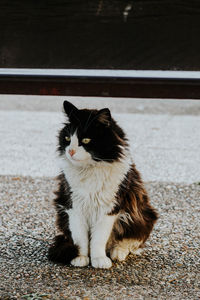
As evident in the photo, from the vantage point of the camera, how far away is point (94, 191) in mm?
2605

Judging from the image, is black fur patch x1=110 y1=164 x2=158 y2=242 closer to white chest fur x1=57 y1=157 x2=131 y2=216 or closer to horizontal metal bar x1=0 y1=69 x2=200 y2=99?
white chest fur x1=57 y1=157 x2=131 y2=216

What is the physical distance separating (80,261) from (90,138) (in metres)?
0.74

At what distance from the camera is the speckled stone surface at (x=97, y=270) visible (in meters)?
2.41

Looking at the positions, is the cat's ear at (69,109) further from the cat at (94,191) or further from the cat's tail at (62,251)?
the cat's tail at (62,251)

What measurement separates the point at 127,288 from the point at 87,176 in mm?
653

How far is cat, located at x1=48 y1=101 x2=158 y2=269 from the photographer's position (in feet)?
8.44

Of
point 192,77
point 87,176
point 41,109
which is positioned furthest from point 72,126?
point 41,109

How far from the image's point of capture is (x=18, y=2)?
2.64 m

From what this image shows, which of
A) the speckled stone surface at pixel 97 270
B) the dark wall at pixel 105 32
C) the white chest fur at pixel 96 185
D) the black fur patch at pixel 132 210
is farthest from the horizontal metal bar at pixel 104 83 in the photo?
the speckled stone surface at pixel 97 270

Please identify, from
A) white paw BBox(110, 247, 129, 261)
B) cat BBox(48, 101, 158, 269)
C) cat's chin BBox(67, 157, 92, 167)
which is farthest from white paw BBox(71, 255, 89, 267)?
cat's chin BBox(67, 157, 92, 167)

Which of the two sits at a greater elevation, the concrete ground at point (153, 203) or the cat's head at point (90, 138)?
the cat's head at point (90, 138)

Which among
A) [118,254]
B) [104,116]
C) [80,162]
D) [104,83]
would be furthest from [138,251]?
[104,83]

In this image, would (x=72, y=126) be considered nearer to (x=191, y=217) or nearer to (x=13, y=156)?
(x=191, y=217)

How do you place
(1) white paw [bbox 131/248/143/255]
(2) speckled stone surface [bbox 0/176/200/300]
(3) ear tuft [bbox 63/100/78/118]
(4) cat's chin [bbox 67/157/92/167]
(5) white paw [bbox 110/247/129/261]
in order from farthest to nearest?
(1) white paw [bbox 131/248/143/255]
(5) white paw [bbox 110/247/129/261]
(3) ear tuft [bbox 63/100/78/118]
(4) cat's chin [bbox 67/157/92/167]
(2) speckled stone surface [bbox 0/176/200/300]
